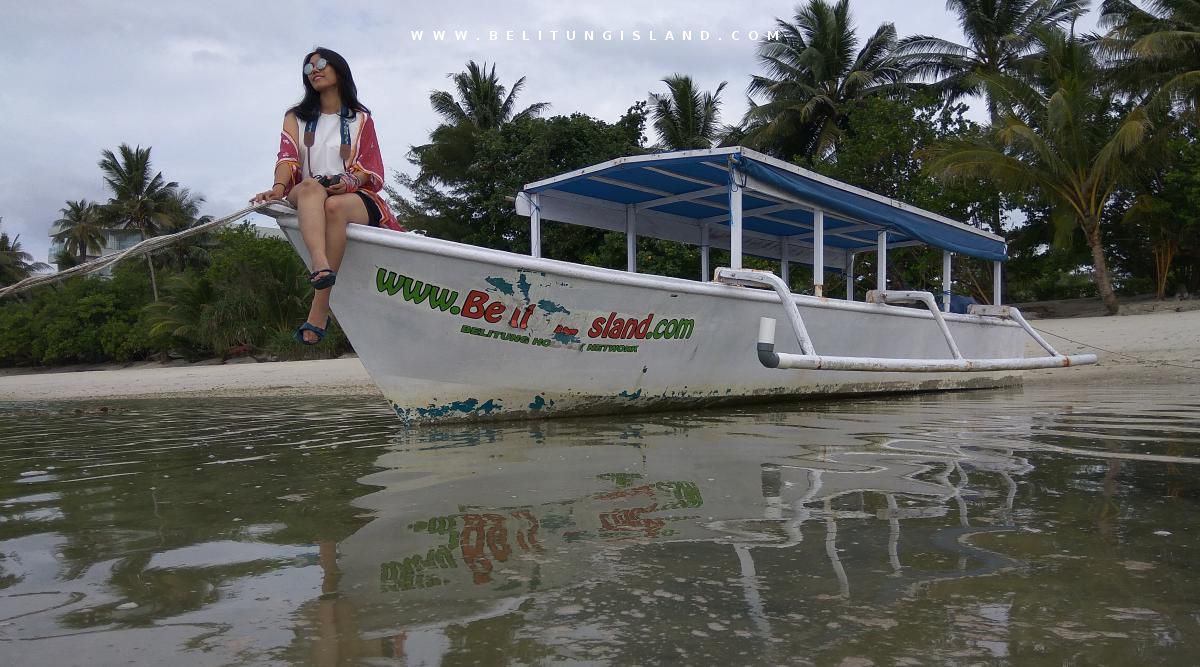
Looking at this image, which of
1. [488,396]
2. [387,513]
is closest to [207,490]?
[387,513]

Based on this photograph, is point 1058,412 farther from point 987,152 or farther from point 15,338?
point 15,338

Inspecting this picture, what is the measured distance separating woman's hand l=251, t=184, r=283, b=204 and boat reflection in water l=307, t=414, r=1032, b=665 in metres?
1.93

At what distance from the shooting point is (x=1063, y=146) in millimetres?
16359

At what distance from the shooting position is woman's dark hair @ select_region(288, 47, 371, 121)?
15.2 ft

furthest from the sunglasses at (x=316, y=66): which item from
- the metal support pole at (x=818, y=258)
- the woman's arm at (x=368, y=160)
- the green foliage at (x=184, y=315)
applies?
the green foliage at (x=184, y=315)

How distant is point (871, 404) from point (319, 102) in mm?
4867

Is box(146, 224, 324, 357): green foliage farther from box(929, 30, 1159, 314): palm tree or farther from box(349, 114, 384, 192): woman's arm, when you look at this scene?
box(349, 114, 384, 192): woman's arm

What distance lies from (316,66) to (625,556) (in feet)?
12.5

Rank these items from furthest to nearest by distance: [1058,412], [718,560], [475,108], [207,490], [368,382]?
[475,108]
[368,382]
[1058,412]
[207,490]
[718,560]

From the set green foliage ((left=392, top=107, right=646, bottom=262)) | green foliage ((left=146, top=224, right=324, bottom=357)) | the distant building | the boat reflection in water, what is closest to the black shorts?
the boat reflection in water

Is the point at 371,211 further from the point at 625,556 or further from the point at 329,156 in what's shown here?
the point at 625,556

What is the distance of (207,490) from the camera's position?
2.93 metres

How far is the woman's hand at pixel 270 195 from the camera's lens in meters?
4.45

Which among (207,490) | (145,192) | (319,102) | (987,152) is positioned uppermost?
(145,192)
